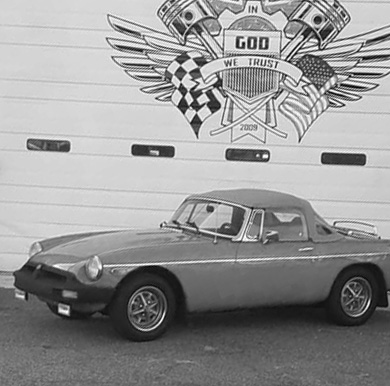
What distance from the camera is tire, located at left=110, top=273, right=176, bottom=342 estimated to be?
21.8 feet

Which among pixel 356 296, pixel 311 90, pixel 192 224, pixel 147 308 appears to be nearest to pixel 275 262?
pixel 192 224

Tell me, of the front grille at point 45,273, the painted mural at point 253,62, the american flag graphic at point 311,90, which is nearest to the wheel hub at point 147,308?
the front grille at point 45,273

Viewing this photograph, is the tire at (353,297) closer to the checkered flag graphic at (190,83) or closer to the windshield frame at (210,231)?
the windshield frame at (210,231)

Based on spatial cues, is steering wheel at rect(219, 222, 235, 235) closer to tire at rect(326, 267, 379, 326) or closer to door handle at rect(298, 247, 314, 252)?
door handle at rect(298, 247, 314, 252)

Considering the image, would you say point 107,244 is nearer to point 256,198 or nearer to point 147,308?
point 147,308

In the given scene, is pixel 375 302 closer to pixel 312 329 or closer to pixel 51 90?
pixel 312 329

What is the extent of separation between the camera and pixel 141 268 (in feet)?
22.1

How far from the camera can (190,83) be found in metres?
9.64

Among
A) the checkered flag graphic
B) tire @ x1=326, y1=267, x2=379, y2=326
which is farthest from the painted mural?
tire @ x1=326, y1=267, x2=379, y2=326

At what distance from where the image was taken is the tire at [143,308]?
21.8 ft

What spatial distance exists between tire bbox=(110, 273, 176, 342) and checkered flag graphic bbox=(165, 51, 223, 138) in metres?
3.32

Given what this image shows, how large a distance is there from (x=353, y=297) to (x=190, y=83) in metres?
3.32

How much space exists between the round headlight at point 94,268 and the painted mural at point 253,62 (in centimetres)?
345

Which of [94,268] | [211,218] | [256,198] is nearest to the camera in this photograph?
[94,268]
